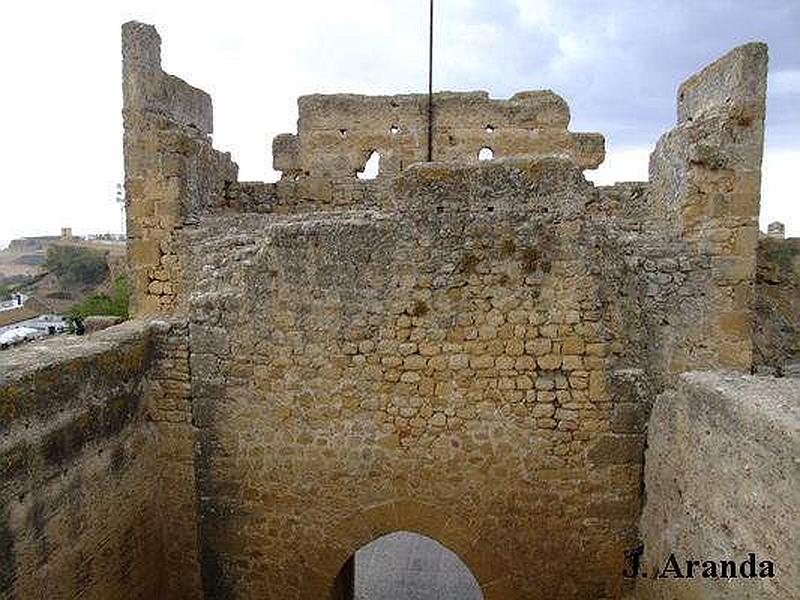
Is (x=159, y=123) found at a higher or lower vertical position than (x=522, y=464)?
higher

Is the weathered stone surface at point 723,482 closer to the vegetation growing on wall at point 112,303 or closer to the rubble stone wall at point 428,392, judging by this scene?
the rubble stone wall at point 428,392

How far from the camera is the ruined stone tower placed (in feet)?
16.1

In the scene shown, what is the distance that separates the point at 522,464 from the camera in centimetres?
517

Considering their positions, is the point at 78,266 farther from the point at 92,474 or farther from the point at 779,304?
the point at 779,304

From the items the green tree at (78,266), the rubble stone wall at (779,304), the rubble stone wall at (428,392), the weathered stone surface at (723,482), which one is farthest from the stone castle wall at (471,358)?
the green tree at (78,266)

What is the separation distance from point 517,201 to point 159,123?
14.5ft

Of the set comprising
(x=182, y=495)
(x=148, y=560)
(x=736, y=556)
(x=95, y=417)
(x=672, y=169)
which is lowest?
(x=148, y=560)

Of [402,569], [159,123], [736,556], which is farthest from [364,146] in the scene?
[736,556]

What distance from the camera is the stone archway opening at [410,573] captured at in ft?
27.2

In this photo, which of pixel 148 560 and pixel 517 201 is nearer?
pixel 517 201

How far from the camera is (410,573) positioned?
8.76 metres

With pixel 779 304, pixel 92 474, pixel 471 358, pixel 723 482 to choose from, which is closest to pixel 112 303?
pixel 92 474

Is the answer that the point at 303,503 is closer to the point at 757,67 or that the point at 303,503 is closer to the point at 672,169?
the point at 672,169

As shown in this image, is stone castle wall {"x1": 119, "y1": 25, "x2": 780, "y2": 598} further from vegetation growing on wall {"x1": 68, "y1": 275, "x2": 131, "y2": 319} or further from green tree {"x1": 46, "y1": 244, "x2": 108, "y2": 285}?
green tree {"x1": 46, "y1": 244, "x2": 108, "y2": 285}
